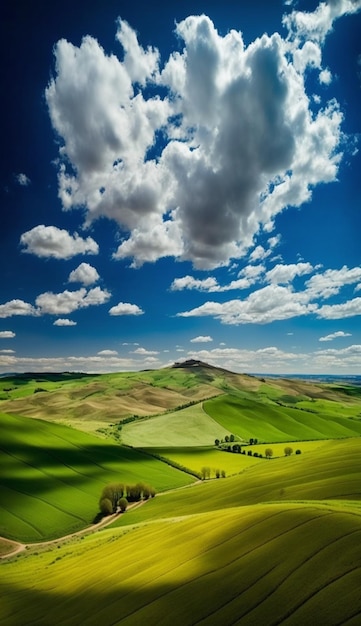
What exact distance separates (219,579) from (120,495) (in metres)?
81.6

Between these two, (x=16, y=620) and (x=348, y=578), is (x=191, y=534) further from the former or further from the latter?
(x=348, y=578)

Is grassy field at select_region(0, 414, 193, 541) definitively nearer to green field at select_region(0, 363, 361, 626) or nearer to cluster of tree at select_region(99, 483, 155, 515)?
green field at select_region(0, 363, 361, 626)

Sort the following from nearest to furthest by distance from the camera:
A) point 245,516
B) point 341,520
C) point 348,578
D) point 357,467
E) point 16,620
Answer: point 348,578 → point 341,520 → point 16,620 → point 245,516 → point 357,467

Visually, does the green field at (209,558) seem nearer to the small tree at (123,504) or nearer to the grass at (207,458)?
the small tree at (123,504)

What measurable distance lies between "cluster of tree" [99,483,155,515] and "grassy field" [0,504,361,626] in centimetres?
5008

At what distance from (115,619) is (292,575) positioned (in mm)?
13023

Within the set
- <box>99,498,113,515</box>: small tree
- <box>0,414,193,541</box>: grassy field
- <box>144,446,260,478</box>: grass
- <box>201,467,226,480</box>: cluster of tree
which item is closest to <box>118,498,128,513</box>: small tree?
<box>99,498,113,515</box>: small tree

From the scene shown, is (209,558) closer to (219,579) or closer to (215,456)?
(219,579)

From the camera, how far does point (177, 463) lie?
466 ft

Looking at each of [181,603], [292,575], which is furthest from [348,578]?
[181,603]

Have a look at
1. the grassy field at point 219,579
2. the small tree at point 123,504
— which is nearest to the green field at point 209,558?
the grassy field at point 219,579

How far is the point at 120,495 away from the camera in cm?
10206

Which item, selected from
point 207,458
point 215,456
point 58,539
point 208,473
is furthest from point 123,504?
point 215,456

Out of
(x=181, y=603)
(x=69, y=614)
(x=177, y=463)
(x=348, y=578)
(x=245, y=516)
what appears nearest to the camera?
(x=348, y=578)
